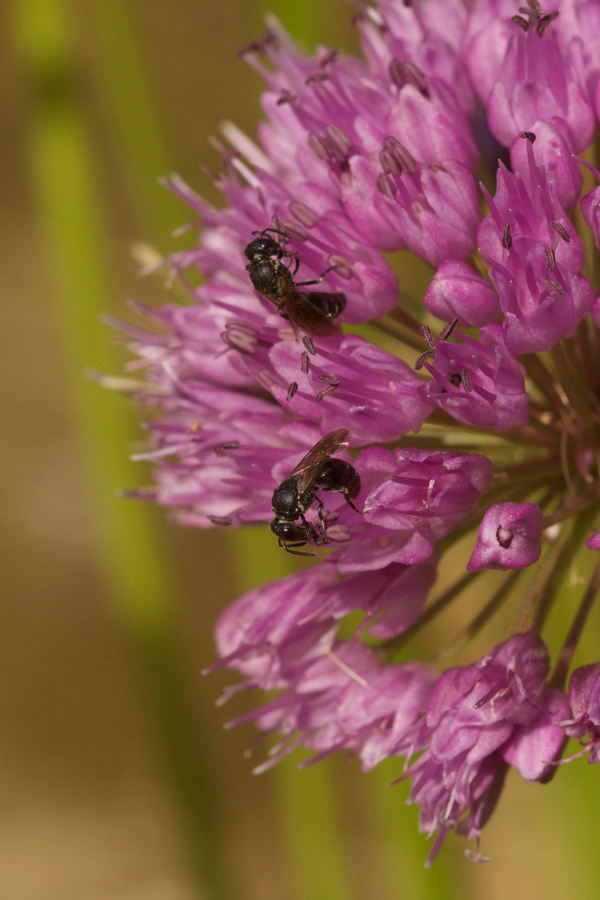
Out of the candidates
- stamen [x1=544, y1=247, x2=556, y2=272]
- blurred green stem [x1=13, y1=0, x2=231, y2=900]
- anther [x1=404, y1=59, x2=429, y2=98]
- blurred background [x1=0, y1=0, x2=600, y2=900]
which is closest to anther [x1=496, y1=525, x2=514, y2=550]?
stamen [x1=544, y1=247, x2=556, y2=272]

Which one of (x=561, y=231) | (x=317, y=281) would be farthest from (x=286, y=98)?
(x=561, y=231)

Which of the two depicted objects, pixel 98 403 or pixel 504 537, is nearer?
pixel 504 537

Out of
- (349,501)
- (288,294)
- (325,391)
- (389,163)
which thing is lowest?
(349,501)

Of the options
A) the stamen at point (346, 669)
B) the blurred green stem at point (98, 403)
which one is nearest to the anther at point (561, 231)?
the stamen at point (346, 669)

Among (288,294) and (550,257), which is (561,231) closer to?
(550,257)

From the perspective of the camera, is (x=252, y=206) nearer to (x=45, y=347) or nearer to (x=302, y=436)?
(x=302, y=436)

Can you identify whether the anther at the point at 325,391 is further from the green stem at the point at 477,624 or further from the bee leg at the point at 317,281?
the green stem at the point at 477,624
